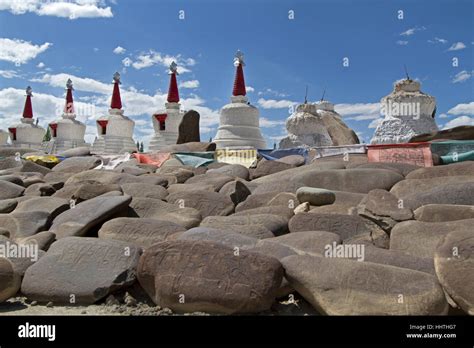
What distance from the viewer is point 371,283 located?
3.33 metres

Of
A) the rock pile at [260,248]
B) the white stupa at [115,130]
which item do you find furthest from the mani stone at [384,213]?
the white stupa at [115,130]

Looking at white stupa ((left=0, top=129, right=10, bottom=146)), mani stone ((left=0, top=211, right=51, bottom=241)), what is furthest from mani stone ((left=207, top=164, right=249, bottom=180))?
white stupa ((left=0, top=129, right=10, bottom=146))

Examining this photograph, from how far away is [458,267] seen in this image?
3412 millimetres

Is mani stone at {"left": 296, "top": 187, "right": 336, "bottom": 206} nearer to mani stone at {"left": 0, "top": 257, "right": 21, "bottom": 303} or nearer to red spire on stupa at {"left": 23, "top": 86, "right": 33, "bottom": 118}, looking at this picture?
mani stone at {"left": 0, "top": 257, "right": 21, "bottom": 303}

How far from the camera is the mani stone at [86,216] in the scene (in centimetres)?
504

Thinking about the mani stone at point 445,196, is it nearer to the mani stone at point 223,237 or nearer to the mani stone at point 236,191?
the mani stone at point 223,237

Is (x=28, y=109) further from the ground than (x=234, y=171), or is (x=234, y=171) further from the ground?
(x=28, y=109)

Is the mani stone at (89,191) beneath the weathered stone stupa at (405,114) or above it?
beneath

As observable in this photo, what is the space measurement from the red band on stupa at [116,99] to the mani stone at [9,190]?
15.1 metres

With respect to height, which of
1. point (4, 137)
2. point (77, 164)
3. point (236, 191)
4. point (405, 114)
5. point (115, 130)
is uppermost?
point (4, 137)

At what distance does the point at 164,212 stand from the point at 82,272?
1.90m

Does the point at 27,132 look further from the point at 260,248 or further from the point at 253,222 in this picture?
the point at 260,248

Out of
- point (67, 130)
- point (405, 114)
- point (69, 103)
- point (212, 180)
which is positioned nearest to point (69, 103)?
point (69, 103)
